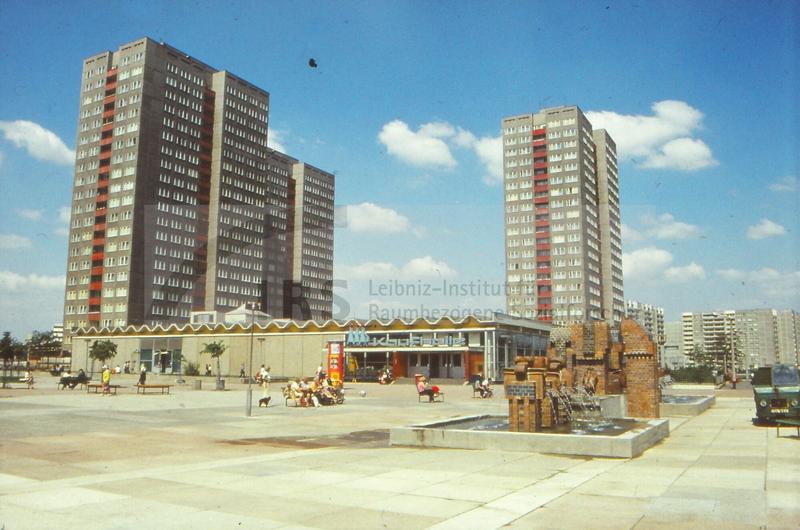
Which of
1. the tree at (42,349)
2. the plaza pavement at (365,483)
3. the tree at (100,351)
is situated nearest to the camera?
the plaza pavement at (365,483)

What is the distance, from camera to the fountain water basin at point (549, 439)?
13.0m

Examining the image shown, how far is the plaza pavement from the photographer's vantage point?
7.82m

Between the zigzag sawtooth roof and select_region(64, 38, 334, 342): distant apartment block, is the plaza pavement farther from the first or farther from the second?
select_region(64, 38, 334, 342): distant apartment block

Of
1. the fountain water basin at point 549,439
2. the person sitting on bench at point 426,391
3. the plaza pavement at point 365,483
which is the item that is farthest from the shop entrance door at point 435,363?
the fountain water basin at point 549,439

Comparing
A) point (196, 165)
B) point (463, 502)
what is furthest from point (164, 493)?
point (196, 165)

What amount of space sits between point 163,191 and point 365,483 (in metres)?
118

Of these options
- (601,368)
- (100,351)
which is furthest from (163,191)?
(601,368)

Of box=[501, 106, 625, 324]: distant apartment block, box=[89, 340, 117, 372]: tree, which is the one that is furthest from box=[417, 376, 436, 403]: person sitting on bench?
box=[501, 106, 625, 324]: distant apartment block

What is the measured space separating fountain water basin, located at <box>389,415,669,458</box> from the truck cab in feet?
18.7

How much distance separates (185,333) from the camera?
86.2 m

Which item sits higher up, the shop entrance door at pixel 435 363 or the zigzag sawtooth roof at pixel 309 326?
the zigzag sawtooth roof at pixel 309 326

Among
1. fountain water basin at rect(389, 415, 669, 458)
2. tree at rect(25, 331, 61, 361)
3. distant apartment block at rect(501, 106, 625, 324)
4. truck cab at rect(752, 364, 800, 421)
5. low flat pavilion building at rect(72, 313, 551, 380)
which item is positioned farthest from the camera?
distant apartment block at rect(501, 106, 625, 324)

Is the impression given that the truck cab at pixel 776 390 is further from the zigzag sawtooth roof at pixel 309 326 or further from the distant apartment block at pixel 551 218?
the distant apartment block at pixel 551 218

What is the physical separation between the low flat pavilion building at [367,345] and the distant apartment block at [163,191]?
27.8m
